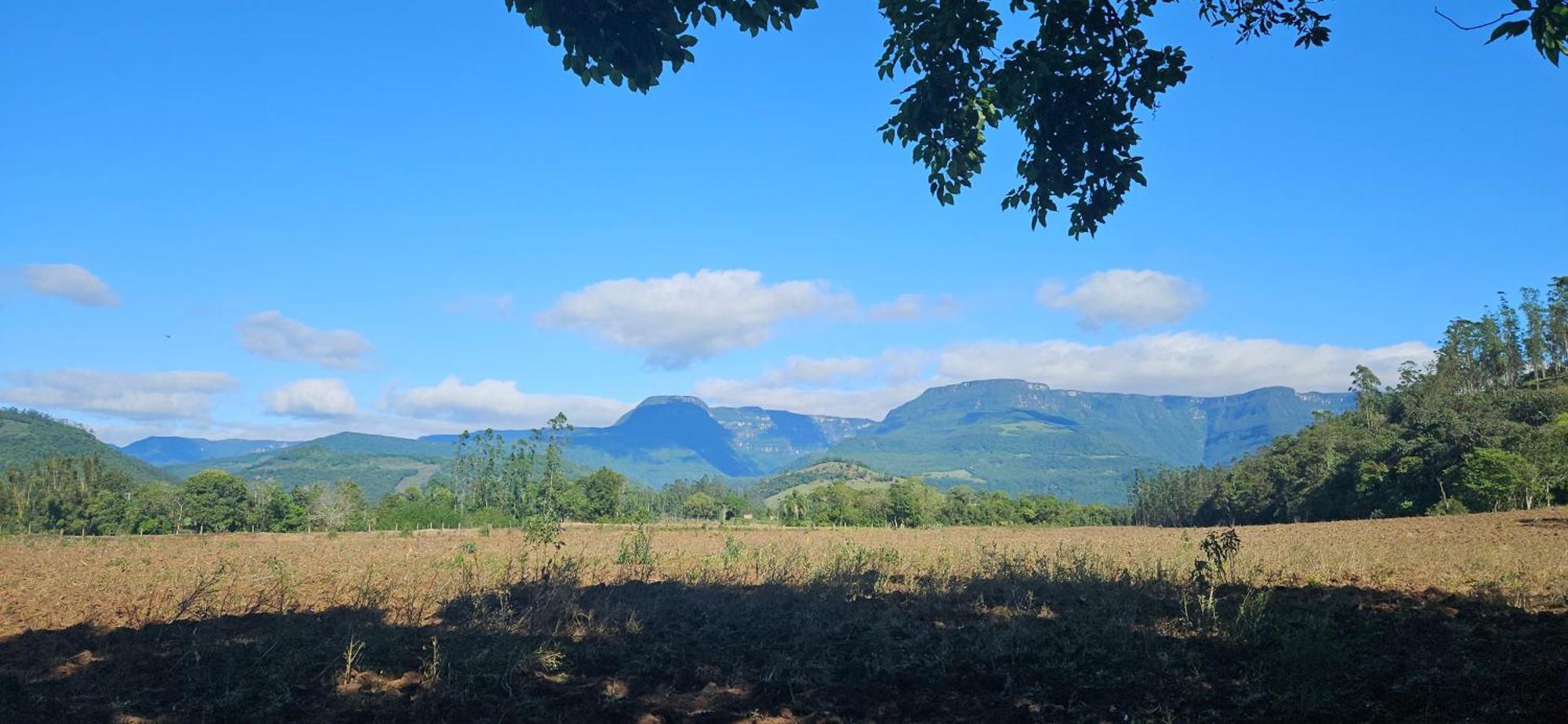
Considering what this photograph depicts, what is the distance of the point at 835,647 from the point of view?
27.8 ft

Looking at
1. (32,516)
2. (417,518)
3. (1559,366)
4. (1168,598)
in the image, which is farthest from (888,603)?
(1559,366)

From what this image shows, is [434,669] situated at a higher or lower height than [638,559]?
higher

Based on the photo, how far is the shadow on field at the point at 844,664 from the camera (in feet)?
21.4

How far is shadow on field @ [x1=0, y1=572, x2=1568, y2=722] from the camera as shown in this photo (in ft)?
21.4

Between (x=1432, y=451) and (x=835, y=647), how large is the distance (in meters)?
59.2

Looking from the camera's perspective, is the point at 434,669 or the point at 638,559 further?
the point at 638,559

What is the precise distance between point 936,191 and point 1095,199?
1699 millimetres

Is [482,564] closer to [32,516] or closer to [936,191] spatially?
[936,191]

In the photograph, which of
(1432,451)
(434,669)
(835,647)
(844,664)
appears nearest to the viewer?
(434,669)

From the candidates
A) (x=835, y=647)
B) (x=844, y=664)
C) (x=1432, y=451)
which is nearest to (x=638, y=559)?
(x=835, y=647)

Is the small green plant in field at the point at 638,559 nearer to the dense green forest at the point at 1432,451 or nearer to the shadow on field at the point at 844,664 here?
the shadow on field at the point at 844,664

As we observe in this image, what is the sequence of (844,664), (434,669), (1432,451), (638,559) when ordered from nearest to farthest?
(434,669) < (844,664) < (638,559) < (1432,451)

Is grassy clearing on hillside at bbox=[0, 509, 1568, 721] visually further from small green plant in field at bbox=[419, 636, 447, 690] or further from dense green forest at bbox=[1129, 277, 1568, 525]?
dense green forest at bbox=[1129, 277, 1568, 525]

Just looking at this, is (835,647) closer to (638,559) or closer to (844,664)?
(844,664)
